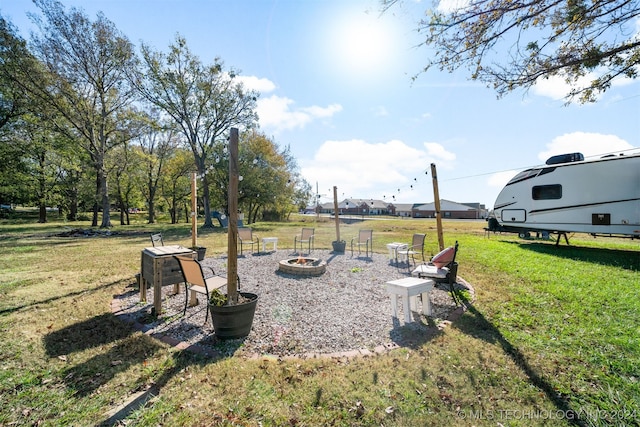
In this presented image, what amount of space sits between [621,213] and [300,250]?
1096 cm

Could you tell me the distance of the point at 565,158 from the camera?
33.0 ft

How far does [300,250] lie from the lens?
35.1 ft

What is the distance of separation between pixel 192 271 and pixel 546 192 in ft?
41.2

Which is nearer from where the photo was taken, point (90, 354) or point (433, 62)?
point (90, 354)

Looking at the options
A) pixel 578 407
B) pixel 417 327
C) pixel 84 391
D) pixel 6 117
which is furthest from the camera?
pixel 6 117

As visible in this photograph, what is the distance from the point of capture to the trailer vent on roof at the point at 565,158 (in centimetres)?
977

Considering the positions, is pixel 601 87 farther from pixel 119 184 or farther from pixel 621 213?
pixel 119 184

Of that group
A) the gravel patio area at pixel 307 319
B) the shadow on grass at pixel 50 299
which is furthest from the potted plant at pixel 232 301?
the shadow on grass at pixel 50 299

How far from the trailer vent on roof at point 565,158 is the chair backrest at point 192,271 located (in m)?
12.9

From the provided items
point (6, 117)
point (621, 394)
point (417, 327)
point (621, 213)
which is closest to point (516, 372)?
point (621, 394)

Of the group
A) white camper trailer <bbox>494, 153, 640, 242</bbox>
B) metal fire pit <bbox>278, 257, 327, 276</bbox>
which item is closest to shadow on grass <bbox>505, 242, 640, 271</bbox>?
white camper trailer <bbox>494, 153, 640, 242</bbox>

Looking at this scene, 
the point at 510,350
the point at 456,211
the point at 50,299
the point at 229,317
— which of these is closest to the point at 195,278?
the point at 229,317

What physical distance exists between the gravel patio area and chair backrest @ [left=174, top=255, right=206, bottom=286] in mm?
643

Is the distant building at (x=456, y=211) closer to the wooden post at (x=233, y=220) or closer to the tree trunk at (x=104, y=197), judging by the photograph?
the tree trunk at (x=104, y=197)
